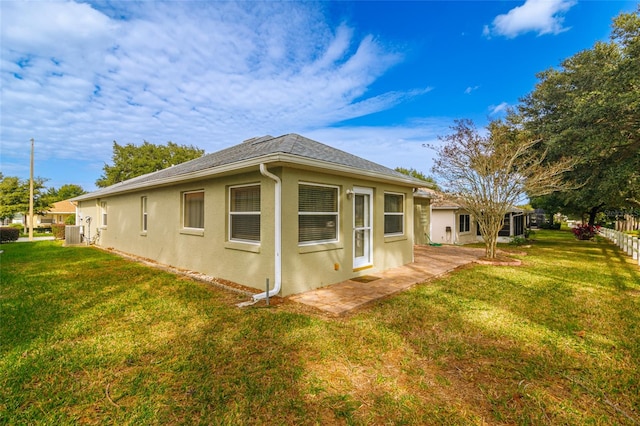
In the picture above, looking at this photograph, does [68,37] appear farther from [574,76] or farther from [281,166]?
[574,76]

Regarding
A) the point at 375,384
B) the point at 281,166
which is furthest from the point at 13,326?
the point at 375,384

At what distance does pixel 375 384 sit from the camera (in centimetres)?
280

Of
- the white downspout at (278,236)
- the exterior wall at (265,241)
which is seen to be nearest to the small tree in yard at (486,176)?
the exterior wall at (265,241)

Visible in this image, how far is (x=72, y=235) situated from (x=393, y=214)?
54.4 feet

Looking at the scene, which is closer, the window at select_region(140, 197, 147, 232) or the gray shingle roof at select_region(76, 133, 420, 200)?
the gray shingle roof at select_region(76, 133, 420, 200)

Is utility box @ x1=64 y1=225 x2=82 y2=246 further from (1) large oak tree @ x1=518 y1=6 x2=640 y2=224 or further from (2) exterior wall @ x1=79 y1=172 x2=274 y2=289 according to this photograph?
(1) large oak tree @ x1=518 y1=6 x2=640 y2=224

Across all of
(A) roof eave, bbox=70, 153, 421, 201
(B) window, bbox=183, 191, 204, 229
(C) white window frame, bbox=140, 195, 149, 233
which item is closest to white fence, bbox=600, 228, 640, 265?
(A) roof eave, bbox=70, 153, 421, 201

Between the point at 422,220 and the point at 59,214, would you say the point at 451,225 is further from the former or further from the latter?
the point at 59,214

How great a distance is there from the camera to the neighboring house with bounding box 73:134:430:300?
5.53 m

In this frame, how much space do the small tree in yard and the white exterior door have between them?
5134mm

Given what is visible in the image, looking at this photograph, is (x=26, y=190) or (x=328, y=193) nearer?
(x=328, y=193)

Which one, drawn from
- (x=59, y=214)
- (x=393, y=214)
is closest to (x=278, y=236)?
(x=393, y=214)

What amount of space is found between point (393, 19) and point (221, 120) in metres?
9.01

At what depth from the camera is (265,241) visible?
18.5 feet
